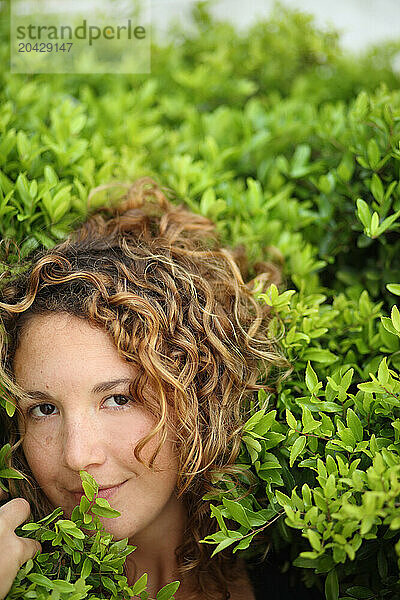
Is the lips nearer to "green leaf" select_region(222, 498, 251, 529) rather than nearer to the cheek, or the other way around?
the cheek

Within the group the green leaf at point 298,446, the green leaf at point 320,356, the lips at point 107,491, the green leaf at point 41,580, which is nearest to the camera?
the green leaf at point 41,580

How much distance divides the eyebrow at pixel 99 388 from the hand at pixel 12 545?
245mm

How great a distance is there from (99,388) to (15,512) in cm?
34

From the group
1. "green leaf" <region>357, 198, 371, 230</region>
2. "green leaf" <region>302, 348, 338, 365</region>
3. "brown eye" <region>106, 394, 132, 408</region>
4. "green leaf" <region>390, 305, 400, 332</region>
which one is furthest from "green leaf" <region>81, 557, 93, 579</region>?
"green leaf" <region>357, 198, 371, 230</region>

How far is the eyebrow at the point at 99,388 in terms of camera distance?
4.95 ft

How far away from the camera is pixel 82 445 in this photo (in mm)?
1467

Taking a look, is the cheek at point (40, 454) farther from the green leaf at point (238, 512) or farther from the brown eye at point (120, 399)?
the green leaf at point (238, 512)

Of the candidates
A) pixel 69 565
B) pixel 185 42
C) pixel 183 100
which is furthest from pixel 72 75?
pixel 69 565

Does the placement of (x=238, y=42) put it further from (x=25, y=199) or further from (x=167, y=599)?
(x=167, y=599)

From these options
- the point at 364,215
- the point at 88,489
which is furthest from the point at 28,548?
the point at 364,215

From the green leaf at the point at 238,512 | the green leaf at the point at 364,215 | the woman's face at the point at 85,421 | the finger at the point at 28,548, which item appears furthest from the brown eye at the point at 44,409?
the green leaf at the point at 364,215

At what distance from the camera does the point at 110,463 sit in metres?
1.52

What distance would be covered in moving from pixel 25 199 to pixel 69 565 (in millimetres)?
991

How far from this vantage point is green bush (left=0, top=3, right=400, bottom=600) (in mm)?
1381
